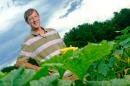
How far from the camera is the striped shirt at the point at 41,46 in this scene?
568cm

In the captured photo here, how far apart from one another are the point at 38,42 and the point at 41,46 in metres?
0.09

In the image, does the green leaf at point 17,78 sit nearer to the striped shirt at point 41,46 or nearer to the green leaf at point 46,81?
the green leaf at point 46,81

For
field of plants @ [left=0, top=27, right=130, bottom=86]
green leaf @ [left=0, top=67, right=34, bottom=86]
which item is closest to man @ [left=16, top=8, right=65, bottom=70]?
field of plants @ [left=0, top=27, right=130, bottom=86]

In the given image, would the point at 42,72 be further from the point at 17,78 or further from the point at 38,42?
Answer: the point at 38,42

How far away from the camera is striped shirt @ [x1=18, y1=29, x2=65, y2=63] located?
568cm

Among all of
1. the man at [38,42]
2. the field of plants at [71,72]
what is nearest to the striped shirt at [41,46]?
the man at [38,42]

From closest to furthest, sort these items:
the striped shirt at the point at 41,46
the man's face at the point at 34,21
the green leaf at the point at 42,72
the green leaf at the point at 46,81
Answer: the green leaf at the point at 46,81 → the green leaf at the point at 42,72 → the striped shirt at the point at 41,46 → the man's face at the point at 34,21

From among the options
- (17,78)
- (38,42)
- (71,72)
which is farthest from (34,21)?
(17,78)

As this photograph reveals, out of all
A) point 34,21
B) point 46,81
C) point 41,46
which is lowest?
point 46,81

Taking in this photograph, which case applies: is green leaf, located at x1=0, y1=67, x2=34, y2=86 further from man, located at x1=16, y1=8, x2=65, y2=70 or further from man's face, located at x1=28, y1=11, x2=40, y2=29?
man's face, located at x1=28, y1=11, x2=40, y2=29

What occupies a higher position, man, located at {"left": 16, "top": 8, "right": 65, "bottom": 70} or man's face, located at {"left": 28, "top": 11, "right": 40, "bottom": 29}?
man's face, located at {"left": 28, "top": 11, "right": 40, "bottom": 29}

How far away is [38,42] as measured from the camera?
19.3 feet

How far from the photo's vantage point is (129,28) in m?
2.79

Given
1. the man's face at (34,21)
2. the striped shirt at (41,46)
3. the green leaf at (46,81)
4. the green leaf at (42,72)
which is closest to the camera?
the green leaf at (46,81)
